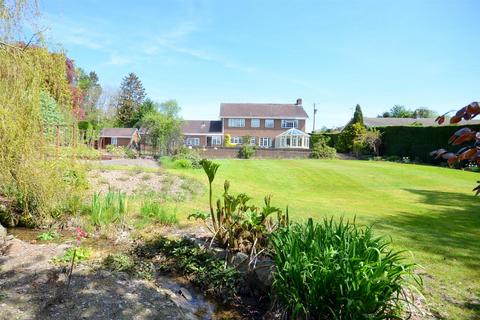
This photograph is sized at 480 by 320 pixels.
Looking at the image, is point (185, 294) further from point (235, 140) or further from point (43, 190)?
point (235, 140)

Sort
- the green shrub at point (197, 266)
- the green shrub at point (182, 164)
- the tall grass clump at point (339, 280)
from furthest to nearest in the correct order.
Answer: the green shrub at point (182, 164)
the green shrub at point (197, 266)
the tall grass clump at point (339, 280)

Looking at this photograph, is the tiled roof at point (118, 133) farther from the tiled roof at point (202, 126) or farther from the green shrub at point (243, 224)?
the green shrub at point (243, 224)

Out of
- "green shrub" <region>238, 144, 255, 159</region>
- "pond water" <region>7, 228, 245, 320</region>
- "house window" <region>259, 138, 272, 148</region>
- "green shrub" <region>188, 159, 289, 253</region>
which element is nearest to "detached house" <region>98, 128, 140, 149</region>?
"house window" <region>259, 138, 272, 148</region>

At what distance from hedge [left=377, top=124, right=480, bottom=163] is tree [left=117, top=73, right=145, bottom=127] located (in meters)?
44.5

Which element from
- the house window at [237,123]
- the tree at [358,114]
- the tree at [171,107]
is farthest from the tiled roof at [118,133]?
the tree at [358,114]

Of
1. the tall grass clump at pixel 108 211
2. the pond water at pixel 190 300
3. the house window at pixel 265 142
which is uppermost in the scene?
the house window at pixel 265 142

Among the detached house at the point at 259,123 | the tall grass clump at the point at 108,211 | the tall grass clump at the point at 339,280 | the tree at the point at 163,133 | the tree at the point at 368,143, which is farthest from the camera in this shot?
the detached house at the point at 259,123

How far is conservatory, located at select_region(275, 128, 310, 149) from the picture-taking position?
160 feet

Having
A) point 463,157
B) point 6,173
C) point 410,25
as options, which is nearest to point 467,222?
point 410,25

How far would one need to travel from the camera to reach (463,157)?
79.8 inches

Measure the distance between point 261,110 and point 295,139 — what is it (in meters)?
7.73

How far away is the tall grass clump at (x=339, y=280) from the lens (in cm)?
273

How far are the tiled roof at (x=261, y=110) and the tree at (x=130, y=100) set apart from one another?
19.7 m

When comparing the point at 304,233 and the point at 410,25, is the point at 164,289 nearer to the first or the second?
the point at 304,233
